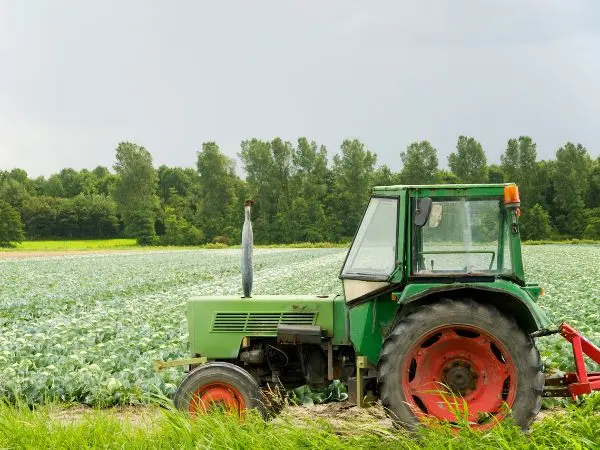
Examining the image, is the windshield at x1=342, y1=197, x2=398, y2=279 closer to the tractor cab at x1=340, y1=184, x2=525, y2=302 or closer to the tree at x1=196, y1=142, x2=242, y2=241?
the tractor cab at x1=340, y1=184, x2=525, y2=302

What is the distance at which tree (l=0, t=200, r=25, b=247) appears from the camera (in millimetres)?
91075

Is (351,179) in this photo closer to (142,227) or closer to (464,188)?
(142,227)

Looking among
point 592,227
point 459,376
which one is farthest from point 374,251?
point 592,227

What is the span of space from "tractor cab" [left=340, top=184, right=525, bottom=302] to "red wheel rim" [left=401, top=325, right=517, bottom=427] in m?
0.52

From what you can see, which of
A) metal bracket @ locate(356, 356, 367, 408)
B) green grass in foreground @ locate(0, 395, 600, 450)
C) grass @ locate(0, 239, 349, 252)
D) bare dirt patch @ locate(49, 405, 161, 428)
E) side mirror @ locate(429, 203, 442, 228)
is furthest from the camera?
grass @ locate(0, 239, 349, 252)

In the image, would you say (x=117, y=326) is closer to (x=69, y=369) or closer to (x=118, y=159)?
(x=69, y=369)

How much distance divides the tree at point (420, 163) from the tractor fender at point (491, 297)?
86.8 m

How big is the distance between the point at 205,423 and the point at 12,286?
2180cm

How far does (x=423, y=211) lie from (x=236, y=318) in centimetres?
226

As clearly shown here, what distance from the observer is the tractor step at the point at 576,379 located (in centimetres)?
594

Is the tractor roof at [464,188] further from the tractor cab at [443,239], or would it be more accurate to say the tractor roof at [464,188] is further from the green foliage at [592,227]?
the green foliage at [592,227]

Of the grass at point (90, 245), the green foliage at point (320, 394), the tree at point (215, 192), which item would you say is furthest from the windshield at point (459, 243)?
the tree at point (215, 192)

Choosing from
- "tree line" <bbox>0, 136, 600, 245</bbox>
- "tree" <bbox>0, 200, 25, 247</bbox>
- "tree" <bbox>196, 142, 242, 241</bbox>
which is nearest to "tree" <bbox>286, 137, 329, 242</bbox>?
"tree line" <bbox>0, 136, 600, 245</bbox>

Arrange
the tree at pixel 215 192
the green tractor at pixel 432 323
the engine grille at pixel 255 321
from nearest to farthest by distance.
A: the green tractor at pixel 432 323, the engine grille at pixel 255 321, the tree at pixel 215 192
